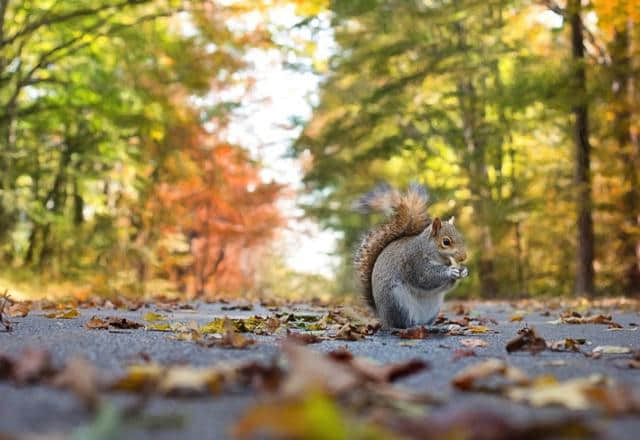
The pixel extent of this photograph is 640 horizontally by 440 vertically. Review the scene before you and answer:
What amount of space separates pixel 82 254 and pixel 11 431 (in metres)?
13.3

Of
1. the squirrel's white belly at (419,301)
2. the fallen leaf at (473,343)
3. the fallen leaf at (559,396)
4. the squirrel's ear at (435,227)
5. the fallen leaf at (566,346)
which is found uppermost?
the squirrel's ear at (435,227)

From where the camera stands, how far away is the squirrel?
13.8 feet

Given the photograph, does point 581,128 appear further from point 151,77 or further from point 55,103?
point 55,103

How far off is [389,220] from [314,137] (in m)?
13.6

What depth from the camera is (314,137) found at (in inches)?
717

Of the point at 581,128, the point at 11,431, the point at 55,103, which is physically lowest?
the point at 11,431

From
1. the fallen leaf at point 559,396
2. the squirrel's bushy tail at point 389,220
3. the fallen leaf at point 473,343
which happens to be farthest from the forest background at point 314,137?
the fallen leaf at point 559,396

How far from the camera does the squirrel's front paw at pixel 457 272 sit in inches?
162

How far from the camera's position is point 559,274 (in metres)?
16.6

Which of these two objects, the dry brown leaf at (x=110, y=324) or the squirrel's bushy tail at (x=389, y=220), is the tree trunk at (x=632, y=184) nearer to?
the squirrel's bushy tail at (x=389, y=220)

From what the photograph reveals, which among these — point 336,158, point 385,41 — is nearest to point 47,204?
point 336,158

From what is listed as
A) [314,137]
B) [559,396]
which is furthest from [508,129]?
[559,396]

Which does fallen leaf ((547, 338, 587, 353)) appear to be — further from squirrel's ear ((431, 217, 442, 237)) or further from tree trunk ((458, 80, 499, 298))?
tree trunk ((458, 80, 499, 298))

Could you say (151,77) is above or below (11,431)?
above
